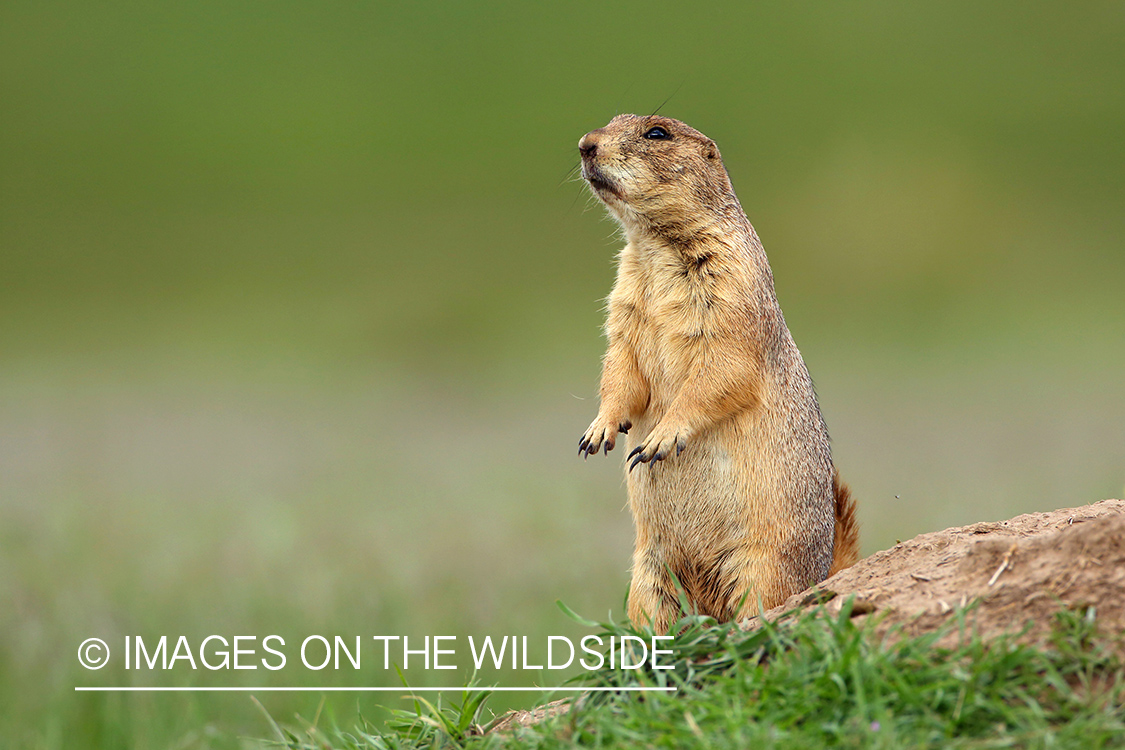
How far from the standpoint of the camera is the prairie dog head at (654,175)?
4.51m

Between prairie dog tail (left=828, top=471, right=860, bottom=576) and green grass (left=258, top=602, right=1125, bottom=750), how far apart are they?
1.78m

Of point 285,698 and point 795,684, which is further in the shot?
point 285,698

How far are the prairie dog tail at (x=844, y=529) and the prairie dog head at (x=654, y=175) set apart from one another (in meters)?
1.50

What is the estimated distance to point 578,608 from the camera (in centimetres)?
636

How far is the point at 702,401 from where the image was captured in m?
4.31

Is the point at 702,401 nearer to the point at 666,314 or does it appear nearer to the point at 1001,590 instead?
the point at 666,314

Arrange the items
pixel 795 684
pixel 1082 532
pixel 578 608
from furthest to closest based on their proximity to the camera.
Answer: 1. pixel 578 608
2. pixel 1082 532
3. pixel 795 684

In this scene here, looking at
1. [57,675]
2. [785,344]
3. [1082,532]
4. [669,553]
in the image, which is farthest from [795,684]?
[57,675]

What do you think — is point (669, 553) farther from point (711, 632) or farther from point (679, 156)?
point (679, 156)

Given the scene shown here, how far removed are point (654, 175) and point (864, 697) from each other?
267cm

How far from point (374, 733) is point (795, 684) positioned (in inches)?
76.5

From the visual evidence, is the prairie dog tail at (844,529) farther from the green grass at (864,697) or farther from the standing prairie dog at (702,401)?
the green grass at (864,697)

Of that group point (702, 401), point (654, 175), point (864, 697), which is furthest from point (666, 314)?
point (864, 697)

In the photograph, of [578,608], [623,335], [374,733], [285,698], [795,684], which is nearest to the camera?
[795,684]
